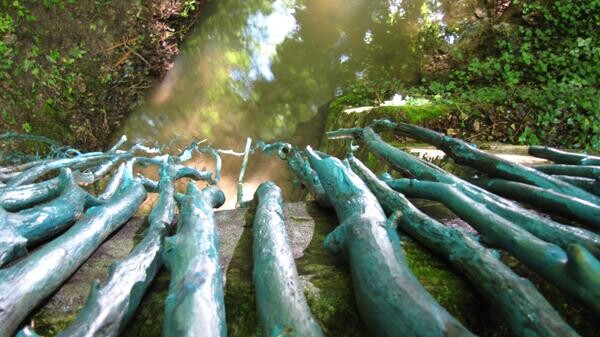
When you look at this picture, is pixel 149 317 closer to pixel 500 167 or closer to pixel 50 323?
pixel 50 323

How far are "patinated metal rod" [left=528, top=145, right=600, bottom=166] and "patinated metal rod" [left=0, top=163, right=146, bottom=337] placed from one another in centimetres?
264

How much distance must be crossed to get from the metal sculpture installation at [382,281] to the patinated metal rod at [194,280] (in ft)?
1.46

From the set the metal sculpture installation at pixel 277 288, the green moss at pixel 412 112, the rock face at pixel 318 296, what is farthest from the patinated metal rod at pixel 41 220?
the green moss at pixel 412 112

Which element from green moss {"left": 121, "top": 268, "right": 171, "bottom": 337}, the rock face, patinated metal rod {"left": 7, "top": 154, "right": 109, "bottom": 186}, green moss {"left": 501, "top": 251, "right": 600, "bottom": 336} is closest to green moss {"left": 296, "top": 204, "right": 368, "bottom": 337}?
the rock face

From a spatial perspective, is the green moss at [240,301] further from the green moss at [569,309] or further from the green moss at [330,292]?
the green moss at [569,309]

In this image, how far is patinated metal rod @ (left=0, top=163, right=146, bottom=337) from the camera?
114 cm

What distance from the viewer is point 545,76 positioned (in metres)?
5.62

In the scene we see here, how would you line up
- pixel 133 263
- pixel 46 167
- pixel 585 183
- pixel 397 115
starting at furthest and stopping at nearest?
pixel 397 115, pixel 46 167, pixel 585 183, pixel 133 263

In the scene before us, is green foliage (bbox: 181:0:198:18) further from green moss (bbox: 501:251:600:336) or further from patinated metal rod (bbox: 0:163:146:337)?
green moss (bbox: 501:251:600:336)

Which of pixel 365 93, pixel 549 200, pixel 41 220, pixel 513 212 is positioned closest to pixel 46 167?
pixel 41 220

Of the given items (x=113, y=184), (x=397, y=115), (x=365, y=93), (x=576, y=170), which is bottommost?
(x=576, y=170)

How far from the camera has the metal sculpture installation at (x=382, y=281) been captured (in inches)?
40.1

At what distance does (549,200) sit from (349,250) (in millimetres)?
1018

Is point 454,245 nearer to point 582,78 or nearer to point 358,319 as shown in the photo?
point 358,319
